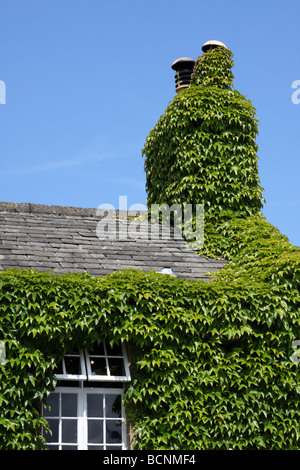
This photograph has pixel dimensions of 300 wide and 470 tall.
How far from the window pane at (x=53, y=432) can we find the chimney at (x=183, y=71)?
35.0 ft

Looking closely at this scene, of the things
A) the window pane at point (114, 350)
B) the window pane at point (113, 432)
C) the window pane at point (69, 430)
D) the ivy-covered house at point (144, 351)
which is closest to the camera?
the ivy-covered house at point (144, 351)

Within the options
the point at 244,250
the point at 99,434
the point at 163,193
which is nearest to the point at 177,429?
the point at 99,434

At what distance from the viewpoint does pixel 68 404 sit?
13.1 metres

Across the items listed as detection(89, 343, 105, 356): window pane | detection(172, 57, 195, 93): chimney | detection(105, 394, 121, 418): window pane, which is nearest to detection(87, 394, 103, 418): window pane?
detection(105, 394, 121, 418): window pane

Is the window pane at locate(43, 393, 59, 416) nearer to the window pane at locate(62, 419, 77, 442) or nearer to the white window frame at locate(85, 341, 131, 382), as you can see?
the window pane at locate(62, 419, 77, 442)

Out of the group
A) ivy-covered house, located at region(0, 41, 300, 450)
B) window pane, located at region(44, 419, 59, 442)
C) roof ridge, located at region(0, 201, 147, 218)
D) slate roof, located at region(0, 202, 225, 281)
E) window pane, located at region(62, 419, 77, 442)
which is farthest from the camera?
roof ridge, located at region(0, 201, 147, 218)

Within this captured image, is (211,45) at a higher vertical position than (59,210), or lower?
higher

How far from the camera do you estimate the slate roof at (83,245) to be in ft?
49.0

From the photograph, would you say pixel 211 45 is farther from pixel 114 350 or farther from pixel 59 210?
pixel 114 350

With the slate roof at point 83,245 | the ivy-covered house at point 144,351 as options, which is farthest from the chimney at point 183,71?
the ivy-covered house at point 144,351

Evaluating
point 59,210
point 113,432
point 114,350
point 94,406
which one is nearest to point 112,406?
point 94,406

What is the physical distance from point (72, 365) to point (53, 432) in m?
1.19

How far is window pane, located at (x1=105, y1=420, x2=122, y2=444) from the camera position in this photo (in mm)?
13211

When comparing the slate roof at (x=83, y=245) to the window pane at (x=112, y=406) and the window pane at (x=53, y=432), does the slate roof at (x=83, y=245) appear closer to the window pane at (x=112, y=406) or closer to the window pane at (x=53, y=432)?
the window pane at (x=112, y=406)
